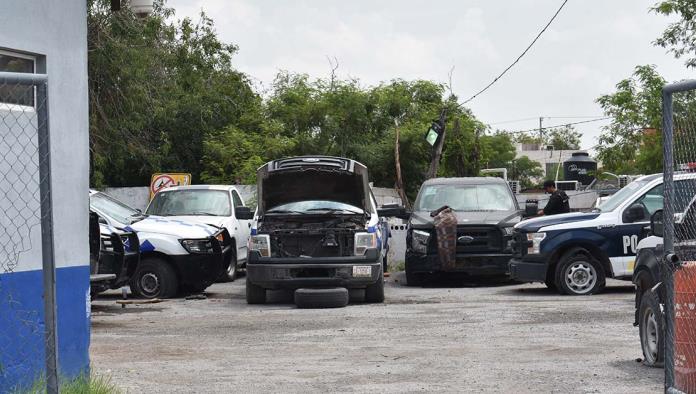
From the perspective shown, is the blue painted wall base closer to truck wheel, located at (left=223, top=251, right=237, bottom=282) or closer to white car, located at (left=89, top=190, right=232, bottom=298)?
white car, located at (left=89, top=190, right=232, bottom=298)

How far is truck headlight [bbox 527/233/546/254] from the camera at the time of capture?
58.7 ft

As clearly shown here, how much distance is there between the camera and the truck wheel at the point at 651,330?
964 cm

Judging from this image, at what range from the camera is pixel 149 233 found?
17906 millimetres

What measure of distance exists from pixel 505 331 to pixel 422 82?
35.9 meters

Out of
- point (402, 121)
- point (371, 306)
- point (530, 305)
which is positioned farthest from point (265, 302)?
point (402, 121)

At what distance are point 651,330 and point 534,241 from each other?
7986 millimetres

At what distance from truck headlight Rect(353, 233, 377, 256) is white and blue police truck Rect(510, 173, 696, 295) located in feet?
8.68

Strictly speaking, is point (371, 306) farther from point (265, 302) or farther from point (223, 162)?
point (223, 162)

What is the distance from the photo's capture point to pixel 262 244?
17016mm

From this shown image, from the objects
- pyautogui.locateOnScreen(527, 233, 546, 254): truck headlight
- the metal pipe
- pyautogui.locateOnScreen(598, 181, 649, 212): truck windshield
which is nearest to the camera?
the metal pipe

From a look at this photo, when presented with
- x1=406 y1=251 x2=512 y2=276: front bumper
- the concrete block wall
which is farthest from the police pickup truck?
the concrete block wall

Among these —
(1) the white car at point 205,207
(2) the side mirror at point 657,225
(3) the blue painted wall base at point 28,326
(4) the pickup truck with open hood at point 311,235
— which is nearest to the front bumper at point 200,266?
(4) the pickup truck with open hood at point 311,235

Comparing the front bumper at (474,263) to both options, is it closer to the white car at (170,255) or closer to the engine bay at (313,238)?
the engine bay at (313,238)

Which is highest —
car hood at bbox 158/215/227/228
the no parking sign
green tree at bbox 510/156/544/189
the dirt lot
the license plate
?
green tree at bbox 510/156/544/189
